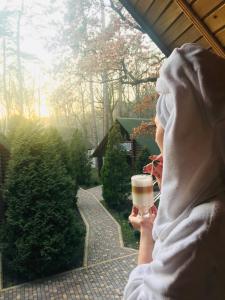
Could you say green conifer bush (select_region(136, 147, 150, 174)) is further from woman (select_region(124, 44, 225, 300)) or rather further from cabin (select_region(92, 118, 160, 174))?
woman (select_region(124, 44, 225, 300))

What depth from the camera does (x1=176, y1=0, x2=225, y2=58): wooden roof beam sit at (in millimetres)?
1132

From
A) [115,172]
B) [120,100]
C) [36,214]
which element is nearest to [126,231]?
[115,172]

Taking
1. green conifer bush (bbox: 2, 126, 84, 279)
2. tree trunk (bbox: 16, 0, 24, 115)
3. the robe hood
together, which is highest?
tree trunk (bbox: 16, 0, 24, 115)

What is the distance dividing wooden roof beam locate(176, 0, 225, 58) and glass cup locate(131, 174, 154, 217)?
68 centimetres

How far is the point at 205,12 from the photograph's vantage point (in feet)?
3.75

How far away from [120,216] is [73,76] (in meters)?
2.38

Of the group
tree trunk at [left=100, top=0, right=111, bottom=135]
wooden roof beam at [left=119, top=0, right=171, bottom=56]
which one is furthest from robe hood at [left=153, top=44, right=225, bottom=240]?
tree trunk at [left=100, top=0, right=111, bottom=135]

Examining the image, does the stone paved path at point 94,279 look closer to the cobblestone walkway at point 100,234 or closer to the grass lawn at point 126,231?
the cobblestone walkway at point 100,234

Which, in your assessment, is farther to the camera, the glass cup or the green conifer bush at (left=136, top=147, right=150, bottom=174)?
the green conifer bush at (left=136, top=147, right=150, bottom=174)

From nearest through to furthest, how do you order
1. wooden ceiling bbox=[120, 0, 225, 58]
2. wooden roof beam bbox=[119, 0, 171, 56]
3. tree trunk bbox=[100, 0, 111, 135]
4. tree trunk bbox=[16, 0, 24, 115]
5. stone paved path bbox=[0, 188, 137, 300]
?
wooden ceiling bbox=[120, 0, 225, 58]
wooden roof beam bbox=[119, 0, 171, 56]
stone paved path bbox=[0, 188, 137, 300]
tree trunk bbox=[16, 0, 24, 115]
tree trunk bbox=[100, 0, 111, 135]

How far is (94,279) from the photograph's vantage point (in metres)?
2.88

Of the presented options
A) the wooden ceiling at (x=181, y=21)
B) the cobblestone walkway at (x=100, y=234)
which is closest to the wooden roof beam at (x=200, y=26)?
the wooden ceiling at (x=181, y=21)

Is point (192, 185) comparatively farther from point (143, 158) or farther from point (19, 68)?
point (143, 158)

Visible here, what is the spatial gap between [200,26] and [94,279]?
97.5 inches
